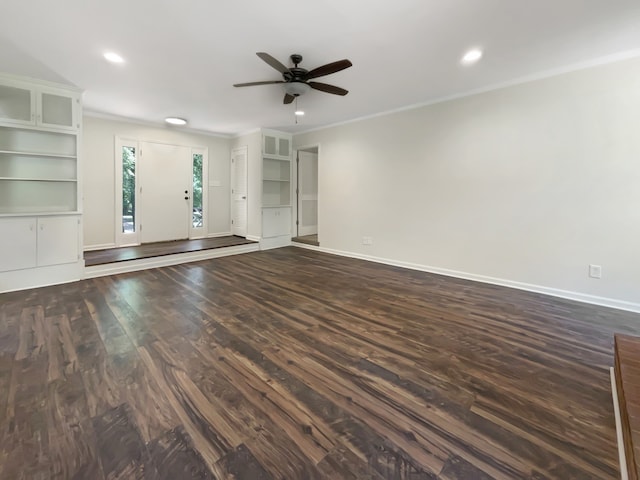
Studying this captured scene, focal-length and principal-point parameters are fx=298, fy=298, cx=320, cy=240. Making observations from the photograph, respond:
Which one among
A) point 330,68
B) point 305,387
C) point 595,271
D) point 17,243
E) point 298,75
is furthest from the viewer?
point 17,243

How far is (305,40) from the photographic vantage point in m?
2.80

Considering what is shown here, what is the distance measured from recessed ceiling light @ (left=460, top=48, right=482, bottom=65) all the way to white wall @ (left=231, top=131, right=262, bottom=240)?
432cm

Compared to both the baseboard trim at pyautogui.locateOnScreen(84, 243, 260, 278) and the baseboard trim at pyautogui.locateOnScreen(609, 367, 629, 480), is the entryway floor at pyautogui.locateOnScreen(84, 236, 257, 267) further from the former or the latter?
the baseboard trim at pyautogui.locateOnScreen(609, 367, 629, 480)

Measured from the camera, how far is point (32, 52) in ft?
10.2

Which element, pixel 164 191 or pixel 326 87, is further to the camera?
pixel 164 191

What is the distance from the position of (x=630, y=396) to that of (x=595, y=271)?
2.59 meters

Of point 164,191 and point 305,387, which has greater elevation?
point 164,191

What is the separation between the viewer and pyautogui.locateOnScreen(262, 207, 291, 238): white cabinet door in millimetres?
6676

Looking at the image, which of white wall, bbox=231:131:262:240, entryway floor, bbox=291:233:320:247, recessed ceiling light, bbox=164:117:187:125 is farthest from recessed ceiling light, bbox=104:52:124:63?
entryway floor, bbox=291:233:320:247

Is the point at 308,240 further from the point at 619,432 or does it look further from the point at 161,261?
the point at 619,432

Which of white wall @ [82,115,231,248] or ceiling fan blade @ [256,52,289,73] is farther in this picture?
white wall @ [82,115,231,248]

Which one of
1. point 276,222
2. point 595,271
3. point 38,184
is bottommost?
point 595,271

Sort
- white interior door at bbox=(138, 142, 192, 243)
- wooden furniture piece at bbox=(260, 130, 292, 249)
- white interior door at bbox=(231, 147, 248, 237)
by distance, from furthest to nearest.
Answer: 1. white interior door at bbox=(231, 147, 248, 237)
2. wooden furniture piece at bbox=(260, 130, 292, 249)
3. white interior door at bbox=(138, 142, 192, 243)

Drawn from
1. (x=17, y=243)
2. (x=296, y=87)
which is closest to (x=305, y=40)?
(x=296, y=87)
